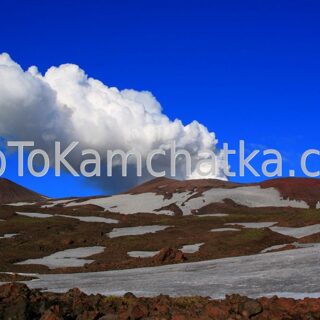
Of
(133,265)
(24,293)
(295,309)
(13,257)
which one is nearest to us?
(295,309)

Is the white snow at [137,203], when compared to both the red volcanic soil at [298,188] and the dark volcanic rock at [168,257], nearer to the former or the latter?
the red volcanic soil at [298,188]

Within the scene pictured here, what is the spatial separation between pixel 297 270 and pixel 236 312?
15367 mm

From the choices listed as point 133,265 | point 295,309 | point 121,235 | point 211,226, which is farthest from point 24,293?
point 211,226

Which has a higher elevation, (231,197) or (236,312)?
(231,197)

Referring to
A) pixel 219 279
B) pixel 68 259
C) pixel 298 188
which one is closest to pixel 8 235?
pixel 68 259

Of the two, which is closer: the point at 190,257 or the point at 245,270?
the point at 245,270

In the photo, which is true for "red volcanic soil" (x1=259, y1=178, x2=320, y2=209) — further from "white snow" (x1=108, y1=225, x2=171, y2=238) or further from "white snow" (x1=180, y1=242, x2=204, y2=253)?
"white snow" (x1=180, y1=242, x2=204, y2=253)

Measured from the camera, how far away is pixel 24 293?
18.6 metres

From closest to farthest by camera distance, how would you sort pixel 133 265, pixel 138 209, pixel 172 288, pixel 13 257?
pixel 172 288
pixel 133 265
pixel 13 257
pixel 138 209

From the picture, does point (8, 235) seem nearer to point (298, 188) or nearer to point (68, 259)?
point (68, 259)

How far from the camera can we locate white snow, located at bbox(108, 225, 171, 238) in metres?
68.8

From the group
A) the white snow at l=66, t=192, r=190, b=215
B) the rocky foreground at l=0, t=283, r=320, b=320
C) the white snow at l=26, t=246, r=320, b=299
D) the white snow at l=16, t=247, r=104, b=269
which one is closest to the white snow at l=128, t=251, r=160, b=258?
the white snow at l=16, t=247, r=104, b=269

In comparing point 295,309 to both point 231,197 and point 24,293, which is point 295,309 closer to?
point 24,293

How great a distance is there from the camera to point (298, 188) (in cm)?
14212
